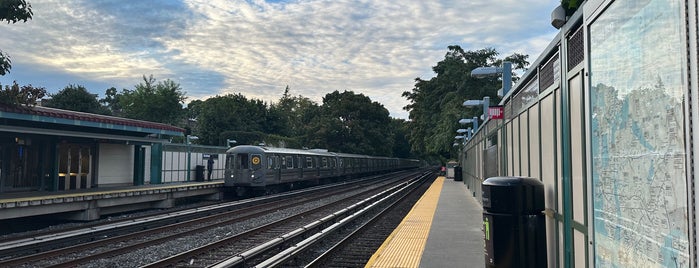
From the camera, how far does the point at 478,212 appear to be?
49.6 feet

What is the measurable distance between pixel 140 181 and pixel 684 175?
25675mm

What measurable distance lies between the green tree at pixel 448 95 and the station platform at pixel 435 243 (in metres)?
19.8

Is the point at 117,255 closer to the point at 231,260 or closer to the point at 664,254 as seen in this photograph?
the point at 231,260

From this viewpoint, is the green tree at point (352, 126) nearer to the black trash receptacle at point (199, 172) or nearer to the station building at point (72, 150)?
the black trash receptacle at point (199, 172)

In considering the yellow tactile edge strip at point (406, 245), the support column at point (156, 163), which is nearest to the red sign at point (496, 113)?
the yellow tactile edge strip at point (406, 245)

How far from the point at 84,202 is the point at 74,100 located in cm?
3977

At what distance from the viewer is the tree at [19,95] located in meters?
15.7

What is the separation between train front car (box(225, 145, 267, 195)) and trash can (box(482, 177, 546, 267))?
20.8 metres

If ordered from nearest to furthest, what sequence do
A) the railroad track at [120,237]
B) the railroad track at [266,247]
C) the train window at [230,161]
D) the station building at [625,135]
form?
1. the station building at [625,135]
2. the railroad track at [266,247]
3. the railroad track at [120,237]
4. the train window at [230,161]

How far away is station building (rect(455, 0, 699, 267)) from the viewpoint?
2.35 m

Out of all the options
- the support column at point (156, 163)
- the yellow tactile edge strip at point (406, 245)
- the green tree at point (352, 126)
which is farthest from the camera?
the green tree at point (352, 126)

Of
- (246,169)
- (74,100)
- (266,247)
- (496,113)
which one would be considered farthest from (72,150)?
(74,100)

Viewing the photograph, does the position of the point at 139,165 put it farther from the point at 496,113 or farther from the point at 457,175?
the point at 457,175

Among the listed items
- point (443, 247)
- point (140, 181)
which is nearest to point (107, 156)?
point (140, 181)
